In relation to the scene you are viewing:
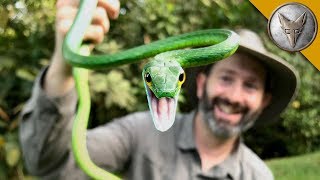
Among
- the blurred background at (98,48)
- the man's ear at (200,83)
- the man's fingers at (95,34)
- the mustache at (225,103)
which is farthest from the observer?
the blurred background at (98,48)

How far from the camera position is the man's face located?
1.47 meters

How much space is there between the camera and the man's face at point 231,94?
1.47 m

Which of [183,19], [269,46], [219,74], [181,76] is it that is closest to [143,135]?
[219,74]

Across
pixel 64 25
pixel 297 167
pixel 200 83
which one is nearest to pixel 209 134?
pixel 200 83

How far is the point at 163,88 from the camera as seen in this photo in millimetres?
343

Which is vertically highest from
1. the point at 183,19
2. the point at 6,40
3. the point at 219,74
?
the point at 219,74

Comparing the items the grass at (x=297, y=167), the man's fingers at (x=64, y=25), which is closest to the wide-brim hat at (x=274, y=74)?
the man's fingers at (x=64, y=25)

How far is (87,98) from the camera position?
50cm

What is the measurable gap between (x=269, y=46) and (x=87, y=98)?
9.95ft

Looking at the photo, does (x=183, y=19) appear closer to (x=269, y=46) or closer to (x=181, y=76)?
(x=269, y=46)

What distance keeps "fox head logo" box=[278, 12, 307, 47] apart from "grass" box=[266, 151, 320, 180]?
2576 millimetres

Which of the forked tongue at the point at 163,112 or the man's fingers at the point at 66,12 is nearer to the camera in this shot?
the forked tongue at the point at 163,112

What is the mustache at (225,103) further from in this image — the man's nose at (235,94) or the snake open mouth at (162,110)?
the snake open mouth at (162,110)

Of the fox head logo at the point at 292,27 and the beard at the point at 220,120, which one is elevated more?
the fox head logo at the point at 292,27
